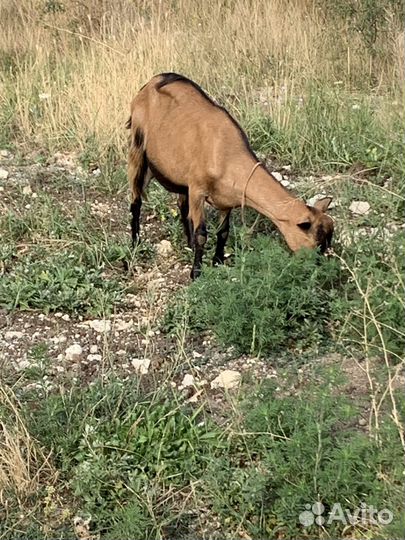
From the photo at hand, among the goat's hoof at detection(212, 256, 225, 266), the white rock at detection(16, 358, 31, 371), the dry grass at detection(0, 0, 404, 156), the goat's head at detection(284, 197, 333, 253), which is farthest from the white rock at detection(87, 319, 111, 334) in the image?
the dry grass at detection(0, 0, 404, 156)

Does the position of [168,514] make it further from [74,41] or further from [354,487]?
[74,41]

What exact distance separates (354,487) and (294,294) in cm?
169

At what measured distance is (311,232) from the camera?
553 centimetres

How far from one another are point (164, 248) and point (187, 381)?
192 centimetres

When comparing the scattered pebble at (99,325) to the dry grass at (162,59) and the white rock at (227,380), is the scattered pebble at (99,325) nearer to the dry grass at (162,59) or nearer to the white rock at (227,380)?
the white rock at (227,380)

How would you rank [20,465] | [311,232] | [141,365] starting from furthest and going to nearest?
[311,232]
[141,365]
[20,465]

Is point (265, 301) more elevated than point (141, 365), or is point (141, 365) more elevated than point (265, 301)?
point (265, 301)

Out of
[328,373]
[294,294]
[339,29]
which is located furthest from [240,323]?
[339,29]

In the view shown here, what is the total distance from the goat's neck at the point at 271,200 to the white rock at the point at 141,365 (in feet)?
4.52

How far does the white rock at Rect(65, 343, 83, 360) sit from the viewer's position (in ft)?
16.4

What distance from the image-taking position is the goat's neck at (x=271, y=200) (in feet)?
18.5

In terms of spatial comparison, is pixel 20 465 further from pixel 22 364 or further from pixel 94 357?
pixel 94 357

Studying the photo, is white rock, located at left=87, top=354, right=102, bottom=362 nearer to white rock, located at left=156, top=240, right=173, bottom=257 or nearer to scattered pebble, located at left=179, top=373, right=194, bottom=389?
scattered pebble, located at left=179, top=373, right=194, bottom=389

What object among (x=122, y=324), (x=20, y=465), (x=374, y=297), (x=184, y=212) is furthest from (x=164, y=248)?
(x=20, y=465)
